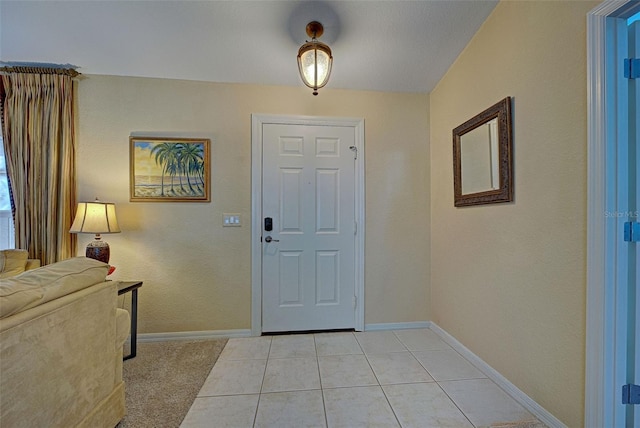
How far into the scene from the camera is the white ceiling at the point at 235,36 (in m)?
1.84

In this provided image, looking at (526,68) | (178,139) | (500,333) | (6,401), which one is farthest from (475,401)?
(178,139)

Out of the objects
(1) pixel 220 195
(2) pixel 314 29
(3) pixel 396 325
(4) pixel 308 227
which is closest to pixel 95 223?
(1) pixel 220 195

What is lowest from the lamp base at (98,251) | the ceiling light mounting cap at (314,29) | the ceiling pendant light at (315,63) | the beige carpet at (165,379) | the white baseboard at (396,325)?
the beige carpet at (165,379)

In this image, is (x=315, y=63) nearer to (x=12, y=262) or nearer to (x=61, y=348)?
(x=61, y=348)

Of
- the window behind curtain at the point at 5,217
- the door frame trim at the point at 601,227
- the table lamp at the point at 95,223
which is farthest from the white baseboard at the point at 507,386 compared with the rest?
the window behind curtain at the point at 5,217

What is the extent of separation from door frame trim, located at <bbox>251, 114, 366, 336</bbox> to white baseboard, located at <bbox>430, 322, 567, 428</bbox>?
818 mm

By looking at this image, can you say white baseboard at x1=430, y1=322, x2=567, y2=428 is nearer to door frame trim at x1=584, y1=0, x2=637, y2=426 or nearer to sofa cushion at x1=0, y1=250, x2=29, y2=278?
door frame trim at x1=584, y1=0, x2=637, y2=426

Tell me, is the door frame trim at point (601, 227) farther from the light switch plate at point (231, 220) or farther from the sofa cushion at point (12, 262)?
the sofa cushion at point (12, 262)

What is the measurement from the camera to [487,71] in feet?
6.32

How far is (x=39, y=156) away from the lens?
222 cm

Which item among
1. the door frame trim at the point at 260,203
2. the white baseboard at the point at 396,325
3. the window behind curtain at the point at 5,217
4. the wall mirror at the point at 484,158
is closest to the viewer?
the wall mirror at the point at 484,158

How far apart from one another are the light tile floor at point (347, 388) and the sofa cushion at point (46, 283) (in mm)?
908

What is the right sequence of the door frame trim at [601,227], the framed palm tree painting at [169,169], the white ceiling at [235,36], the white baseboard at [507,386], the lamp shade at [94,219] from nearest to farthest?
the door frame trim at [601,227] < the white baseboard at [507,386] < the white ceiling at [235,36] < the lamp shade at [94,219] < the framed palm tree painting at [169,169]

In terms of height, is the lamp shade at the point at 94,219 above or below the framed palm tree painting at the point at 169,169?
below
